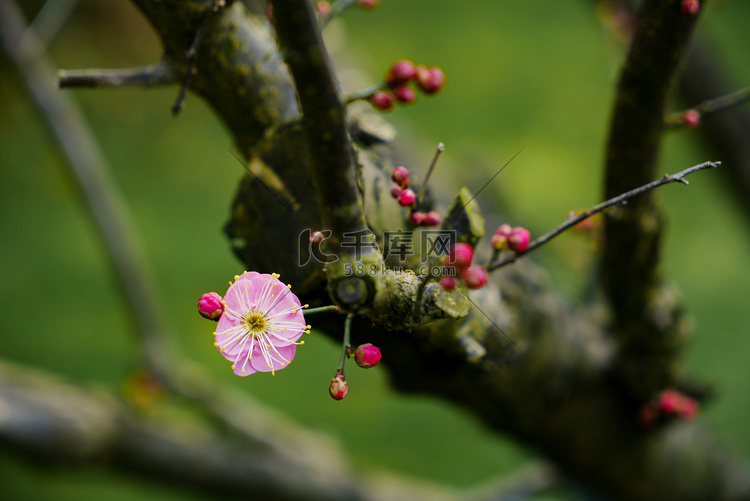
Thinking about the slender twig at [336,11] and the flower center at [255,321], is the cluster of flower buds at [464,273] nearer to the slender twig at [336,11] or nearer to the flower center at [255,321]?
the flower center at [255,321]

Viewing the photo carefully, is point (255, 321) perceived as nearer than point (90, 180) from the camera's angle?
Yes

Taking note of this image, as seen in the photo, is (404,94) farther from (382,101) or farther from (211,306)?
(211,306)

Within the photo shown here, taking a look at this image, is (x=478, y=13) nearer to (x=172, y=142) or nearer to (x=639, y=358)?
(x=172, y=142)

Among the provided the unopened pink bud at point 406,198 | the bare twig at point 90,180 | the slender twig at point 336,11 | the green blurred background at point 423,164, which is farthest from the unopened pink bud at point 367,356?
the bare twig at point 90,180

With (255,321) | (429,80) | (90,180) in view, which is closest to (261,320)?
(255,321)

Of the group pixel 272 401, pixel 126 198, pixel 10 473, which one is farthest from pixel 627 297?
pixel 126 198
